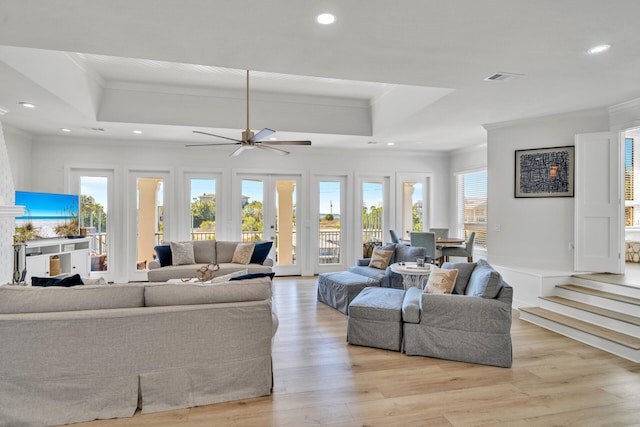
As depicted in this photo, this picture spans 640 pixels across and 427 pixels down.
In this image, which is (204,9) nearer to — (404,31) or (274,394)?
Result: (404,31)

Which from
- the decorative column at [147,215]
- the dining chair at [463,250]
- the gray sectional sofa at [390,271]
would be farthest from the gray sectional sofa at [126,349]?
the dining chair at [463,250]

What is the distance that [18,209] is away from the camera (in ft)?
14.2

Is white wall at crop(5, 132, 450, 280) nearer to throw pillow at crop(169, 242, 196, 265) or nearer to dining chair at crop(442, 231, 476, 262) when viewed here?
throw pillow at crop(169, 242, 196, 265)

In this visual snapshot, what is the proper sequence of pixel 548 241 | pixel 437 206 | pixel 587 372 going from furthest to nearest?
pixel 437 206 → pixel 548 241 → pixel 587 372

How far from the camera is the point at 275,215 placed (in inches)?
291

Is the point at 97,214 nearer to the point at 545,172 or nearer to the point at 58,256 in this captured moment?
the point at 58,256

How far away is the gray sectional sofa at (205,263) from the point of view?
551 centimetres

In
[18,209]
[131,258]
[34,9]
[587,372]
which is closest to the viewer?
[34,9]

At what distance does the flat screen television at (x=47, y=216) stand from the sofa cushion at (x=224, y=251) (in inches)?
97.5

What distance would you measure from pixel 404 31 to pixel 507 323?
2.66 m

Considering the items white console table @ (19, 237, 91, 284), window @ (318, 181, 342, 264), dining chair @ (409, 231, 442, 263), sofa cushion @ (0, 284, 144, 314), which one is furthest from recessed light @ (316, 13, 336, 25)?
window @ (318, 181, 342, 264)

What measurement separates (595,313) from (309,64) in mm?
4143

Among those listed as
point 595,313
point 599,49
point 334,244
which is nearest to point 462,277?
point 595,313

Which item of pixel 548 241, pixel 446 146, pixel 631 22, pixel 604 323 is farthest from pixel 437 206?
pixel 631 22
